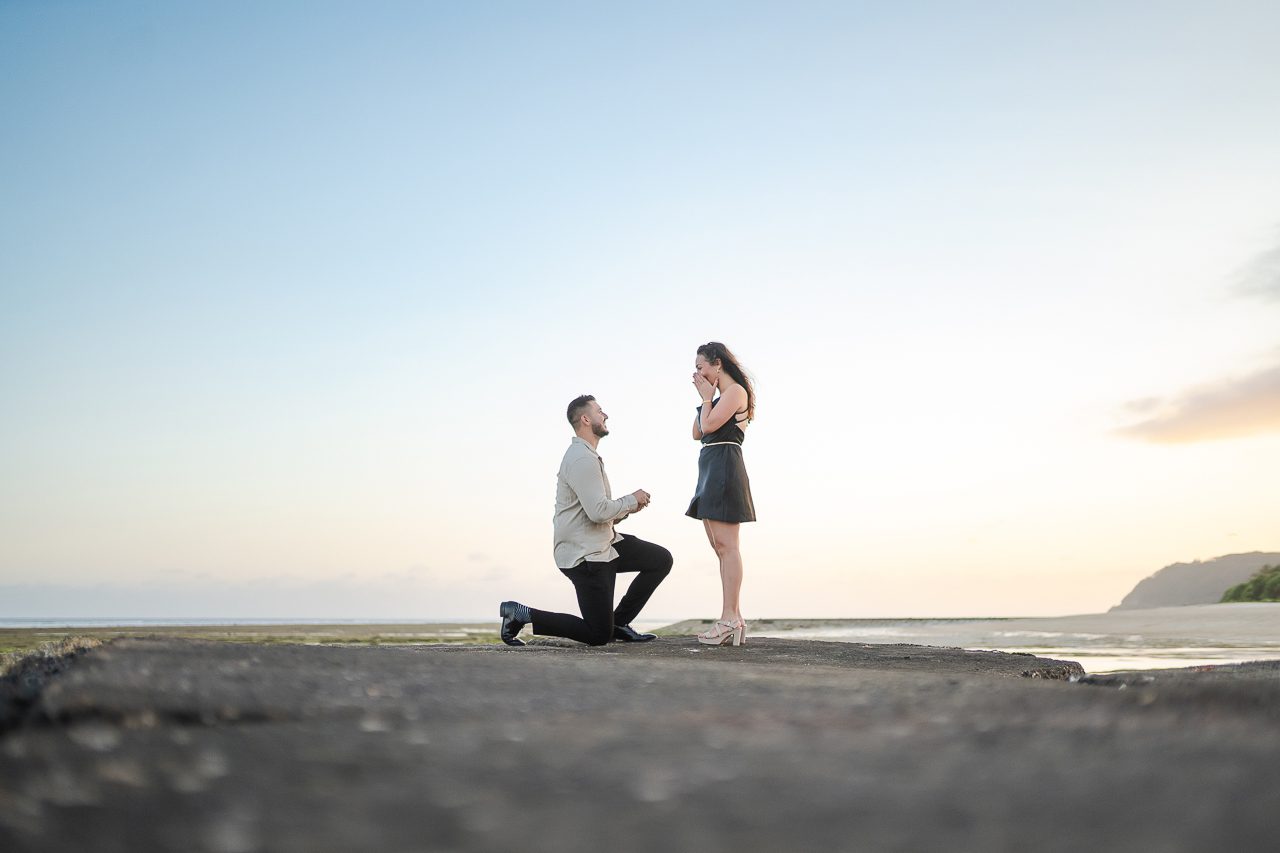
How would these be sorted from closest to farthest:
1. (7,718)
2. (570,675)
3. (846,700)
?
1. (7,718)
2. (846,700)
3. (570,675)

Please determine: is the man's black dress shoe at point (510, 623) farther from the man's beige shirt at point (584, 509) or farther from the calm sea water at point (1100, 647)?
the calm sea water at point (1100, 647)

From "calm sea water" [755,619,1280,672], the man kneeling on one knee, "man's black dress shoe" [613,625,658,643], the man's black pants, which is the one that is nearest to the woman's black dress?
the man kneeling on one knee

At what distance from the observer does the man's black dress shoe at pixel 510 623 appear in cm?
670

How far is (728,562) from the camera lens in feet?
22.3

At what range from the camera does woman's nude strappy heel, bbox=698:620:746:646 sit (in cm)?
664

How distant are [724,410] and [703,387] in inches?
12.2

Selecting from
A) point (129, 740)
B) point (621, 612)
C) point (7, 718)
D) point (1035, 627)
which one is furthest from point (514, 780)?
point (1035, 627)

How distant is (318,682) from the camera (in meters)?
2.10

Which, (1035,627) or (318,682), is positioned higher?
(318,682)

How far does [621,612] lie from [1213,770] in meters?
6.32

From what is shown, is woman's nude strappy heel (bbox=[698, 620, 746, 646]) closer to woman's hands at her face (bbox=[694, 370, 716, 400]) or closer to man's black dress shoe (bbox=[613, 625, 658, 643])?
man's black dress shoe (bbox=[613, 625, 658, 643])

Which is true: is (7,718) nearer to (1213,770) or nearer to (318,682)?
(318,682)

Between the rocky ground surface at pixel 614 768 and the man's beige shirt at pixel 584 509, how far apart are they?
462cm

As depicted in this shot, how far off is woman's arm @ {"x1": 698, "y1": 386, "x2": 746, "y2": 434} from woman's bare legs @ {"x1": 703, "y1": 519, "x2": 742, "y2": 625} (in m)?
0.73
